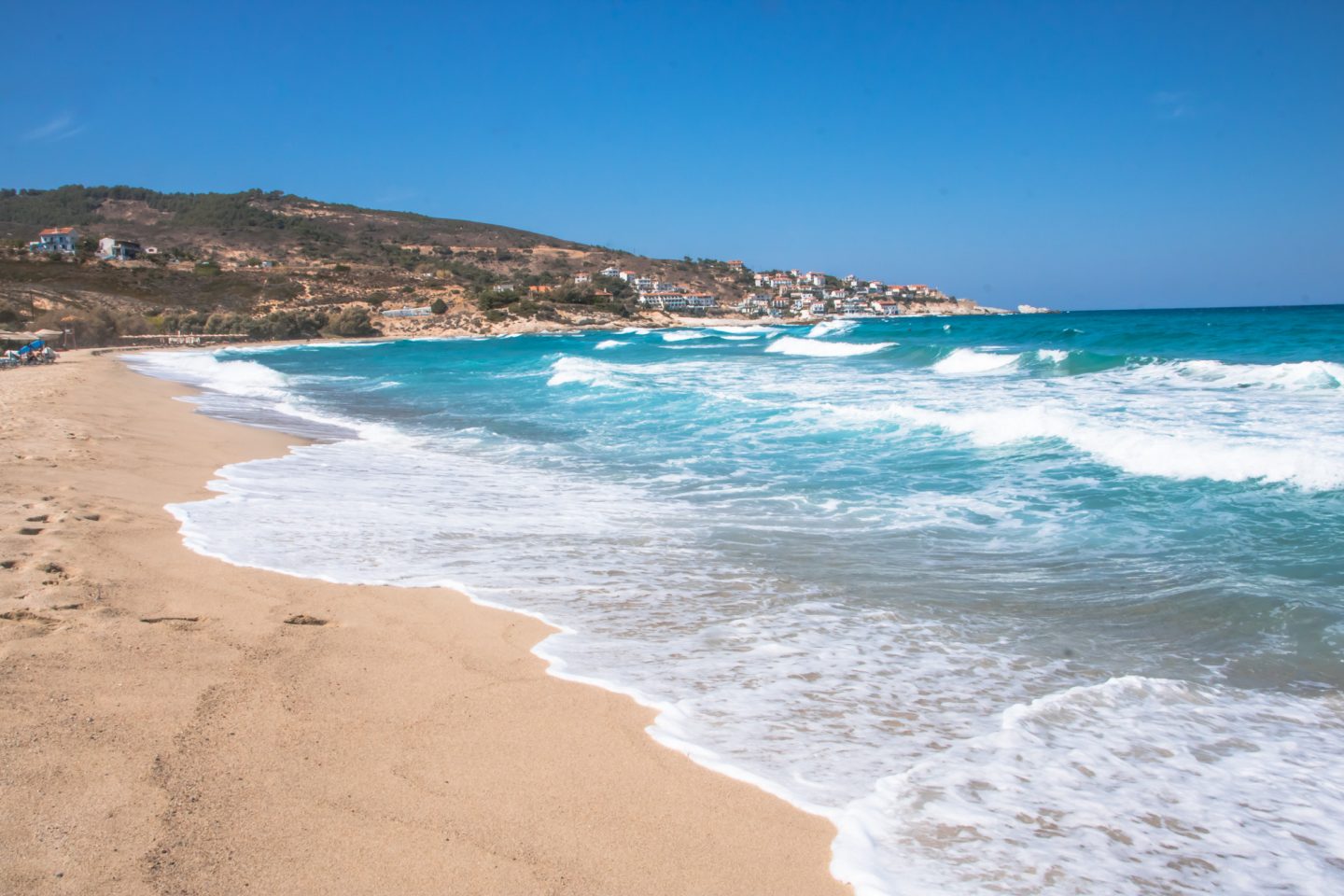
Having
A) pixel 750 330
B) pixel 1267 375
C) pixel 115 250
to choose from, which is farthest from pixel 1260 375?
pixel 115 250

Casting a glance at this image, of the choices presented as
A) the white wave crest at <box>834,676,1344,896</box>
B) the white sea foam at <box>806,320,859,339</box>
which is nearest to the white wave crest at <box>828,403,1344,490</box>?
the white wave crest at <box>834,676,1344,896</box>

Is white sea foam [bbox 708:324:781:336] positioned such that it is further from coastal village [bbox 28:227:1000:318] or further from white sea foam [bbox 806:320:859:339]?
coastal village [bbox 28:227:1000:318]

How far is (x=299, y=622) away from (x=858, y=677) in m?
3.12

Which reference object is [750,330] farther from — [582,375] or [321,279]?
[582,375]

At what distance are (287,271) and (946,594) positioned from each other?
89830mm

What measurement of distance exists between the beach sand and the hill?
4490cm

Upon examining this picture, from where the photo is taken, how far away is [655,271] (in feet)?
407

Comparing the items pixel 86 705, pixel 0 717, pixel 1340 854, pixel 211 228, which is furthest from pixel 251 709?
pixel 211 228

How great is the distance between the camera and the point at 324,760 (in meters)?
3.02

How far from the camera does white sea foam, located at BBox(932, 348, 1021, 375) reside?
23250mm

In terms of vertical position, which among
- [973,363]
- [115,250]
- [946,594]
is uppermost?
[115,250]

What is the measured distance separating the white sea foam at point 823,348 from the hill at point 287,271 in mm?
35559

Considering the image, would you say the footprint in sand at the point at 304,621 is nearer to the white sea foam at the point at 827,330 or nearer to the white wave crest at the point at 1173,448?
the white wave crest at the point at 1173,448

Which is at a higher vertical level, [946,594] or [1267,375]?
[1267,375]
